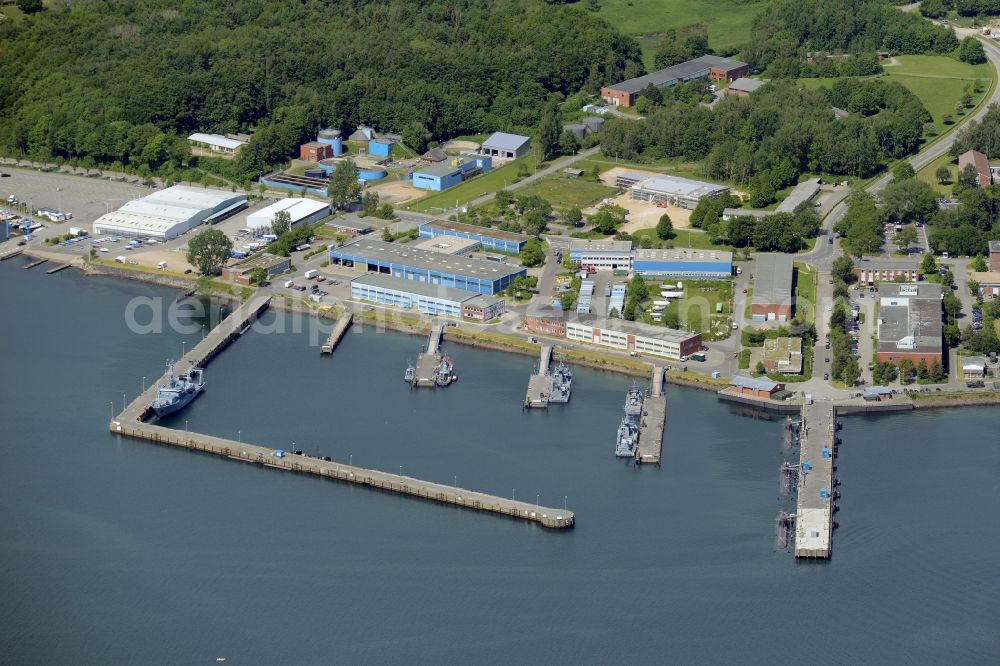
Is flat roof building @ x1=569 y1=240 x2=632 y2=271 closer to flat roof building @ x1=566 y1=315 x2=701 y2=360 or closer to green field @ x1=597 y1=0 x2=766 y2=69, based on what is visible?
flat roof building @ x1=566 y1=315 x2=701 y2=360

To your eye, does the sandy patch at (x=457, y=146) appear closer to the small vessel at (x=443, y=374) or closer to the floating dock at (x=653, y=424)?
the small vessel at (x=443, y=374)

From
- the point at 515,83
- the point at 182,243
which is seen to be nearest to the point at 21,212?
the point at 182,243

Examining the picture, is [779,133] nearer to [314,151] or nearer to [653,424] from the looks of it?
[314,151]

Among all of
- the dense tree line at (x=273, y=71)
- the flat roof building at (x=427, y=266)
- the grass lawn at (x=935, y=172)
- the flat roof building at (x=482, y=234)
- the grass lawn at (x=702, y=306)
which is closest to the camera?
the grass lawn at (x=702, y=306)

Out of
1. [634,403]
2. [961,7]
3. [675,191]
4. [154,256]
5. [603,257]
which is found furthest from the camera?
[961,7]

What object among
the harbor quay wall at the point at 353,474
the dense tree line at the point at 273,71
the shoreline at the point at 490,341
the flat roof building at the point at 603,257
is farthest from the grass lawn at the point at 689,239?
the harbor quay wall at the point at 353,474

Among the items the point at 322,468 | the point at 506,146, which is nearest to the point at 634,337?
the point at 322,468
